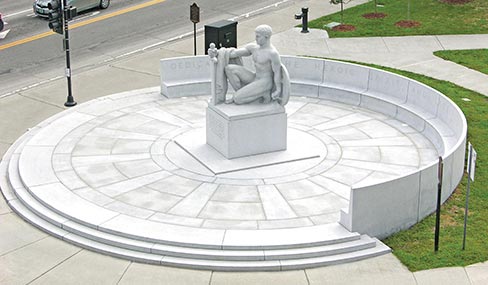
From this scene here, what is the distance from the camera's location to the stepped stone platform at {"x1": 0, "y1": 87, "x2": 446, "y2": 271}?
49.0ft

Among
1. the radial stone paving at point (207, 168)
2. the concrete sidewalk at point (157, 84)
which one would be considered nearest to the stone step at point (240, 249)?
the concrete sidewalk at point (157, 84)

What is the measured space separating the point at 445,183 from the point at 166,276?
20.2 ft

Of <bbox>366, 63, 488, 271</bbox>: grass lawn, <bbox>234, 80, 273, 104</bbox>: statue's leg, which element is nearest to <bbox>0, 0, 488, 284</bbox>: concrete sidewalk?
<bbox>366, 63, 488, 271</bbox>: grass lawn

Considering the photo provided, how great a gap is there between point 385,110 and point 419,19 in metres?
11.6

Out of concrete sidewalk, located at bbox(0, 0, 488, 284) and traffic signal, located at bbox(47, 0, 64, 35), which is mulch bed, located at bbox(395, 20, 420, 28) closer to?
concrete sidewalk, located at bbox(0, 0, 488, 284)

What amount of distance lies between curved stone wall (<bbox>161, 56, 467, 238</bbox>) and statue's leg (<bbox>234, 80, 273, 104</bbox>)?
4.32m

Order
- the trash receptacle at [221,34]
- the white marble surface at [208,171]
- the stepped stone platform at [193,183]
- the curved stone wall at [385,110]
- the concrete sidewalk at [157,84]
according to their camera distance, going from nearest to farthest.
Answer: the concrete sidewalk at [157,84]
the stepped stone platform at [193,183]
the curved stone wall at [385,110]
the white marble surface at [208,171]
the trash receptacle at [221,34]

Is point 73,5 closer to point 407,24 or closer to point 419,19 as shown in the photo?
point 407,24

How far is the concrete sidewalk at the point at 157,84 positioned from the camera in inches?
561

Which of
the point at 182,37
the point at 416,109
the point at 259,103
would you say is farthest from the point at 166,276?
the point at 182,37

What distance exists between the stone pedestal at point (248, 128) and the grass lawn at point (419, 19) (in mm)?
12416

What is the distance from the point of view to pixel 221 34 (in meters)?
26.6

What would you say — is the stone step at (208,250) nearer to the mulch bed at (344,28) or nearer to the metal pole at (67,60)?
the metal pole at (67,60)

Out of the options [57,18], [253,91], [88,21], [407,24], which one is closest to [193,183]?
[253,91]
